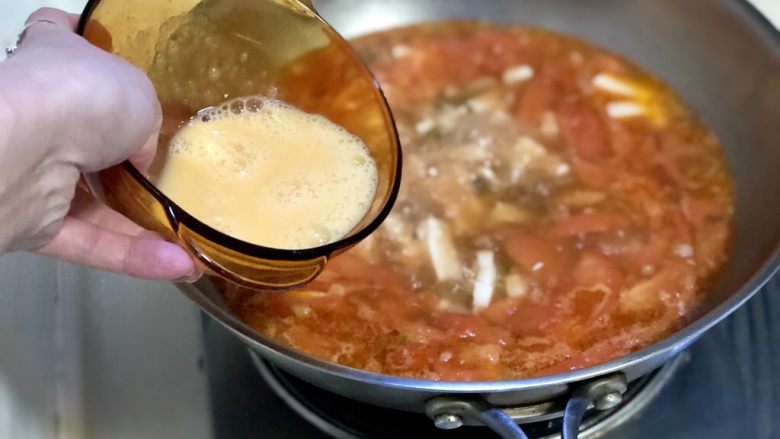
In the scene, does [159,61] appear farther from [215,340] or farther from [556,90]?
[556,90]

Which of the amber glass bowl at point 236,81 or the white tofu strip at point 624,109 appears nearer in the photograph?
the amber glass bowl at point 236,81

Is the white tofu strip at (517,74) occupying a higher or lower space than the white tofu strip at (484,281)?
higher

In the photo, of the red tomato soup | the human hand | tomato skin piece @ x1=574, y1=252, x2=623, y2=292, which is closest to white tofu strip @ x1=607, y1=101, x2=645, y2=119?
the red tomato soup

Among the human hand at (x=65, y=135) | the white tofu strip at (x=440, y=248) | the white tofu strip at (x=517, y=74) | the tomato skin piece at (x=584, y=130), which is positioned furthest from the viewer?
the white tofu strip at (x=517, y=74)

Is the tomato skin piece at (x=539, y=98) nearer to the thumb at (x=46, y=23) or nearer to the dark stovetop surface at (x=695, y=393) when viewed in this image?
the dark stovetop surface at (x=695, y=393)

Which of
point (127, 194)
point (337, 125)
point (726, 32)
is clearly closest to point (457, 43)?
point (726, 32)

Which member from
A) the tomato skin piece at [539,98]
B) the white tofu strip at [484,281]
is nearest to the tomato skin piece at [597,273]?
the white tofu strip at [484,281]
